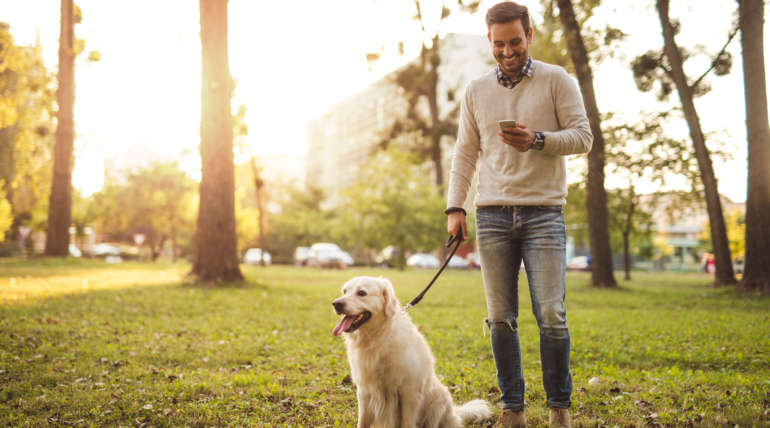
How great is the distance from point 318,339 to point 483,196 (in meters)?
5.14

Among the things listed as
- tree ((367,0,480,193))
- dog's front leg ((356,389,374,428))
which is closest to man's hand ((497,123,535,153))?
dog's front leg ((356,389,374,428))

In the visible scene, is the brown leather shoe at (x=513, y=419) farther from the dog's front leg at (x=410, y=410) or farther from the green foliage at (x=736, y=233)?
the green foliage at (x=736, y=233)

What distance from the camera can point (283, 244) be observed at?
193 feet

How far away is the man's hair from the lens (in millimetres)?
3502

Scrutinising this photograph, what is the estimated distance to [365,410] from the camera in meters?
3.79

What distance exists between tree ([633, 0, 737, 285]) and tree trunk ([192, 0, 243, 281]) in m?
13.6

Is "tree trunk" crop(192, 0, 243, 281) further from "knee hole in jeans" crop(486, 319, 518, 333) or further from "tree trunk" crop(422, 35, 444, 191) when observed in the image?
"tree trunk" crop(422, 35, 444, 191)

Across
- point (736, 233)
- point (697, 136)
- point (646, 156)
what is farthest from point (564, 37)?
point (736, 233)

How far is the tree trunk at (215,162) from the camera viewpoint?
14.9m

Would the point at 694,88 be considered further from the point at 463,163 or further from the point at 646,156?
the point at 463,163

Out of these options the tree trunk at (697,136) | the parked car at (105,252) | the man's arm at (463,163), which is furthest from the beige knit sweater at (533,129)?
the parked car at (105,252)

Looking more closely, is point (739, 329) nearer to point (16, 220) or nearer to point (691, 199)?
point (691, 199)

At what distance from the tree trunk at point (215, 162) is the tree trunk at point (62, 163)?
12203 mm

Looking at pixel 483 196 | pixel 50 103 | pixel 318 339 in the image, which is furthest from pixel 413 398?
pixel 50 103
